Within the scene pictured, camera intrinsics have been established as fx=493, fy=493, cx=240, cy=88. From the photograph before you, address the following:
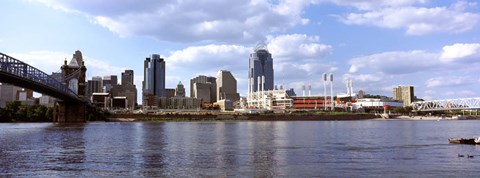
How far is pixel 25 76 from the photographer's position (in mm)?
99188

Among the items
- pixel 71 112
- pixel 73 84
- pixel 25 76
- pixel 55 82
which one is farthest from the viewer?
pixel 73 84

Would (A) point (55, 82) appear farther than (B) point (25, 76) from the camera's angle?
Yes

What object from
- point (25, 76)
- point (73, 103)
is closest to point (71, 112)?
point (73, 103)

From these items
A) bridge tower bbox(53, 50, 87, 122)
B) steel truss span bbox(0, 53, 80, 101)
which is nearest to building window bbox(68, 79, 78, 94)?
bridge tower bbox(53, 50, 87, 122)

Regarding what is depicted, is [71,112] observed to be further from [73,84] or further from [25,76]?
[25,76]

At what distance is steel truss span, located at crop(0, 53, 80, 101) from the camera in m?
88.2

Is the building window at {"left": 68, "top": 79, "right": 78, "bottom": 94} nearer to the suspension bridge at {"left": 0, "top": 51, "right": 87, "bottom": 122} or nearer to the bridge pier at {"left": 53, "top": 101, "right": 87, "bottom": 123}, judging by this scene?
the suspension bridge at {"left": 0, "top": 51, "right": 87, "bottom": 122}

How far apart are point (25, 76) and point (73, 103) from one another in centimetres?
6038

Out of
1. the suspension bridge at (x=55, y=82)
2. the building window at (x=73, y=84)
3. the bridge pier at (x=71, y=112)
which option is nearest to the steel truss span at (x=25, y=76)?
the suspension bridge at (x=55, y=82)

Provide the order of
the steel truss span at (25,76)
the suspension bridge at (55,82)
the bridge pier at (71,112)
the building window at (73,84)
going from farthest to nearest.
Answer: the building window at (73,84), the bridge pier at (71,112), the suspension bridge at (55,82), the steel truss span at (25,76)

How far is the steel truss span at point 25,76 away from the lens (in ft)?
289

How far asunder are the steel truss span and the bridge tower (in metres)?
32.0

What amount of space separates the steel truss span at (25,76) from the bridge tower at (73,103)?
105 feet

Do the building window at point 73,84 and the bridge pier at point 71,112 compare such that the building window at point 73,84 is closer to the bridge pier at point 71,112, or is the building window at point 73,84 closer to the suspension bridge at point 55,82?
the suspension bridge at point 55,82
